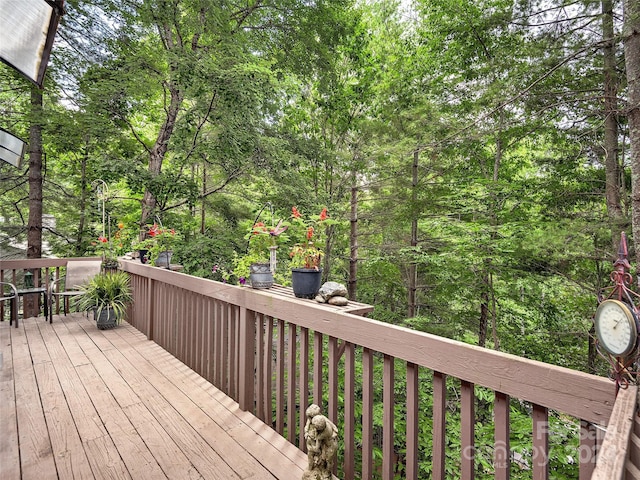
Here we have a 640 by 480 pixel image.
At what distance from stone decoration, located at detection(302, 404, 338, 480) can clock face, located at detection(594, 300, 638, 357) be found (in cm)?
111

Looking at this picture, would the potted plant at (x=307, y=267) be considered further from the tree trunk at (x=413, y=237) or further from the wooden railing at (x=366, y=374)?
the tree trunk at (x=413, y=237)

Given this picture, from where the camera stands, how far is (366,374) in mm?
1633

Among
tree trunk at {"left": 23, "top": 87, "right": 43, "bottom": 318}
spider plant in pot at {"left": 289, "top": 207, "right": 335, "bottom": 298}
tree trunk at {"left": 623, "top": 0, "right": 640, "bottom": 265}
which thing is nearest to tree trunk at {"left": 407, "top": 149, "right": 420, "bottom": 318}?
tree trunk at {"left": 623, "top": 0, "right": 640, "bottom": 265}

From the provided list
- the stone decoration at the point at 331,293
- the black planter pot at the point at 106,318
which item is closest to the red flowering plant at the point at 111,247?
the black planter pot at the point at 106,318

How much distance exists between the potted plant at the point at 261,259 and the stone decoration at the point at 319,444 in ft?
3.30

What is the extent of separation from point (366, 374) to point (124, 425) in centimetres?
166

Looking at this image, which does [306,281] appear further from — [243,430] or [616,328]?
[616,328]

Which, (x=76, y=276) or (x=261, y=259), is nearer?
(x=261, y=259)

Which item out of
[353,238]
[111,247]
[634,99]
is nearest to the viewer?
[634,99]

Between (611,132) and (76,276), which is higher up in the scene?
(611,132)

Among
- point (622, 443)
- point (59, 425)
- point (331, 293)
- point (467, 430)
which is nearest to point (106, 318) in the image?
point (59, 425)

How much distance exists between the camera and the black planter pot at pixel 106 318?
168 inches

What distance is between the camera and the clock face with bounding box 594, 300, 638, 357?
83 cm

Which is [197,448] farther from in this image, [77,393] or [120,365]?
[120,365]
